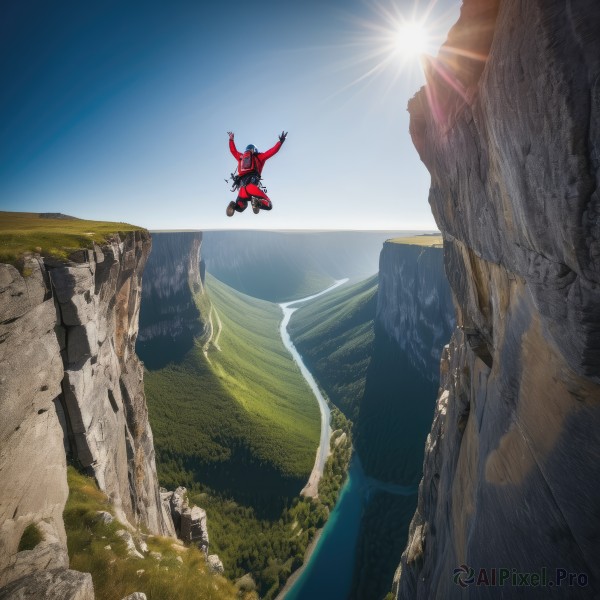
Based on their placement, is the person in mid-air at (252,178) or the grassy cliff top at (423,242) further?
the grassy cliff top at (423,242)

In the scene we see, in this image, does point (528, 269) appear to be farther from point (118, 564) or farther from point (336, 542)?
point (336, 542)

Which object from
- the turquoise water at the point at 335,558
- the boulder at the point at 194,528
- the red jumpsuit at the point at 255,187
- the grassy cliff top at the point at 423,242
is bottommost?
the turquoise water at the point at 335,558

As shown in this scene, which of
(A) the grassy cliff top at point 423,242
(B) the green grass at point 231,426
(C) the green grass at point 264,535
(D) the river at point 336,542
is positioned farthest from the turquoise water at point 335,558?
(A) the grassy cliff top at point 423,242

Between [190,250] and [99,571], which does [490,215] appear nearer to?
[99,571]

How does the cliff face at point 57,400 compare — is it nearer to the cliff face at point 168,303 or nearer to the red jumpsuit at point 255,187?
the red jumpsuit at point 255,187

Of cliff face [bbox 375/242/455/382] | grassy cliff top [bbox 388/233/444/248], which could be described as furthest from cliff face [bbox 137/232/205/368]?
grassy cliff top [bbox 388/233/444/248]

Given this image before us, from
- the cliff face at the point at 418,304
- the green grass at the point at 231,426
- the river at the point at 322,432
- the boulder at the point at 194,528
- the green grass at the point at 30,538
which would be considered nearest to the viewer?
the green grass at the point at 30,538

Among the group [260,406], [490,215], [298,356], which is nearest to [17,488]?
[490,215]
